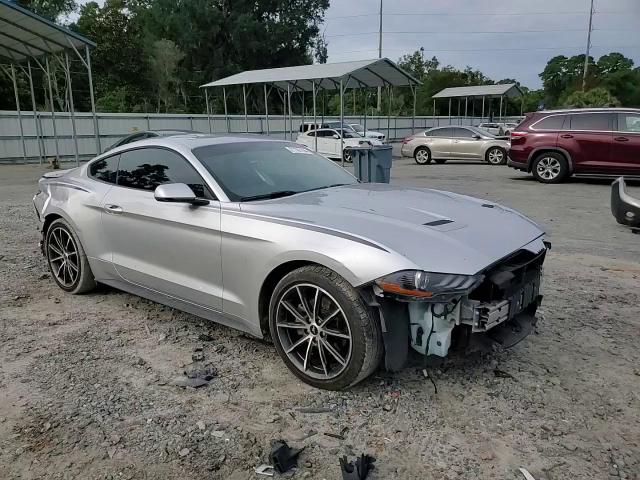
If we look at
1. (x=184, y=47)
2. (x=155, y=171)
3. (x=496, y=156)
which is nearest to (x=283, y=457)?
(x=155, y=171)

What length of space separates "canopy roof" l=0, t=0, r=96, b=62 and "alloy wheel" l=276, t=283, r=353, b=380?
1362cm

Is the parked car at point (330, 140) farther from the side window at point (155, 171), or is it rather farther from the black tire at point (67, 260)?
the side window at point (155, 171)

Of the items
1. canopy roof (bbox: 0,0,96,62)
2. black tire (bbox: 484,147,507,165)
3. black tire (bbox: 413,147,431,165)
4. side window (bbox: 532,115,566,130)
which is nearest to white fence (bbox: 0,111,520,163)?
canopy roof (bbox: 0,0,96,62)

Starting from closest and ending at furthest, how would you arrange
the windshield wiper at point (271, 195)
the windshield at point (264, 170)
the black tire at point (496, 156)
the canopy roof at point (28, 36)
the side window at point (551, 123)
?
the windshield wiper at point (271, 195) → the windshield at point (264, 170) → the side window at point (551, 123) → the canopy roof at point (28, 36) → the black tire at point (496, 156)

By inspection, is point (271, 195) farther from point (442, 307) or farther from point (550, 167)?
point (550, 167)

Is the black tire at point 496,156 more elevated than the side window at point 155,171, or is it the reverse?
the side window at point 155,171

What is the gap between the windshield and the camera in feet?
12.0

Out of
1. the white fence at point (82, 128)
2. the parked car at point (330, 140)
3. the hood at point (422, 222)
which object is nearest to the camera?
the hood at point (422, 222)

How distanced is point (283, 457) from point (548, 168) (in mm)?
12524

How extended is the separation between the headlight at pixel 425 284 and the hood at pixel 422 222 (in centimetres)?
4

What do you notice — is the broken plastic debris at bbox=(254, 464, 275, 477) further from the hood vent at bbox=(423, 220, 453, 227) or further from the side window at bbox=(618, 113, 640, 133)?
the side window at bbox=(618, 113, 640, 133)

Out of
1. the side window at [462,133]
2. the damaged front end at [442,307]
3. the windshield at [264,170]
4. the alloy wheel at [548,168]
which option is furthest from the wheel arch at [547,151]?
the damaged front end at [442,307]

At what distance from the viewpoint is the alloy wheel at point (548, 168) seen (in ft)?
42.7

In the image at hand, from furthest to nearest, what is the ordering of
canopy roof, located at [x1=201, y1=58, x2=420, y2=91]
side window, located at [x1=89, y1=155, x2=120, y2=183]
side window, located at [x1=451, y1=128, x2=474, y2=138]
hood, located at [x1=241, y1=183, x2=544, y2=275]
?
1. canopy roof, located at [x1=201, y1=58, x2=420, y2=91]
2. side window, located at [x1=451, y1=128, x2=474, y2=138]
3. side window, located at [x1=89, y1=155, x2=120, y2=183]
4. hood, located at [x1=241, y1=183, x2=544, y2=275]
